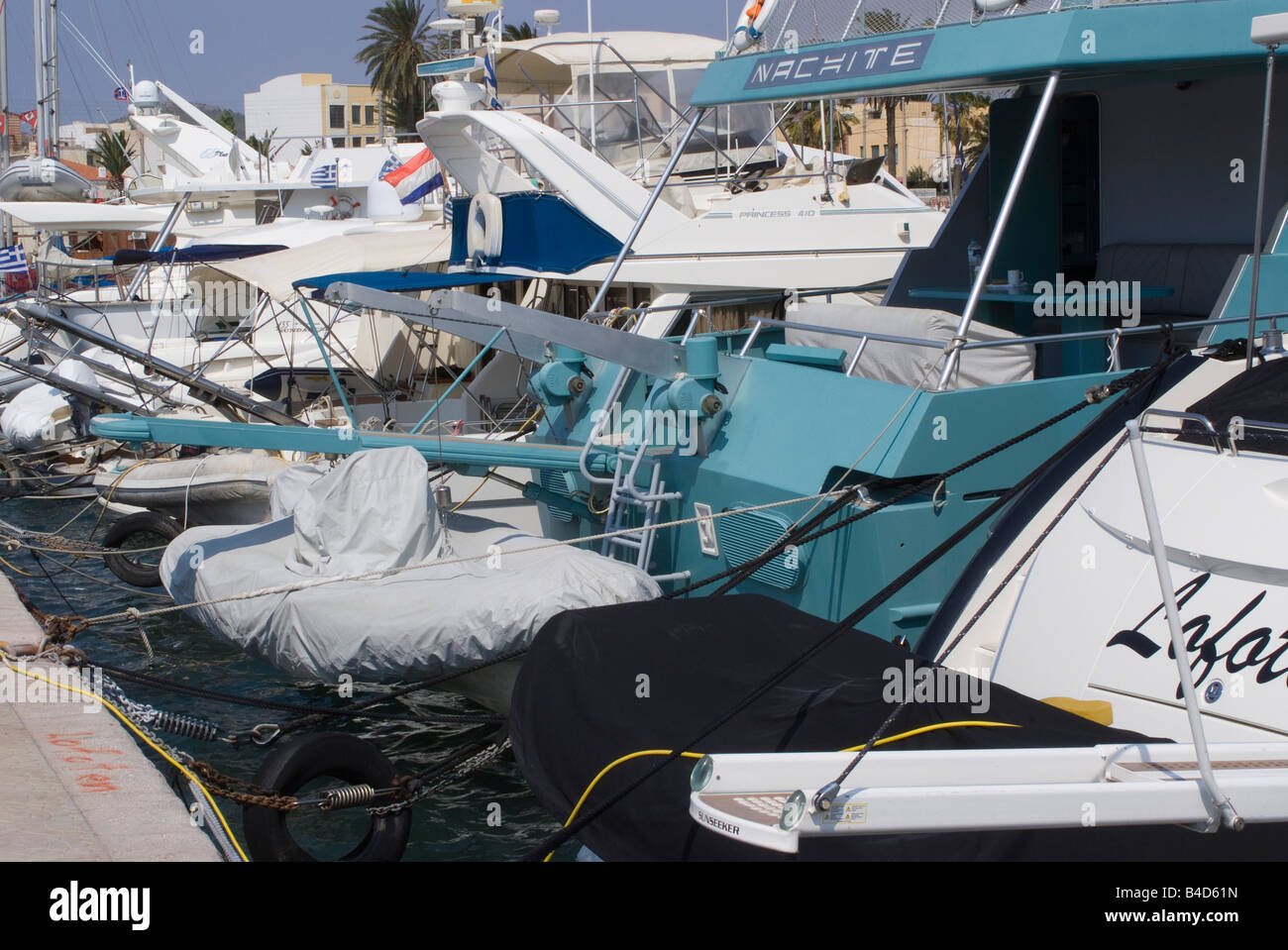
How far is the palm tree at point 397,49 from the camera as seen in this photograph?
5288cm

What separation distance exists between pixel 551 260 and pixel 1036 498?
1019 cm

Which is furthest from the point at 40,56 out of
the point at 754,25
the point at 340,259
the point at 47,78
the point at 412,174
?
the point at 754,25

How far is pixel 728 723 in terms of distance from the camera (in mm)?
4324

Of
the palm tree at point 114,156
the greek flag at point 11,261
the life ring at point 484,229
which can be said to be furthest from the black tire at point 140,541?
the palm tree at point 114,156

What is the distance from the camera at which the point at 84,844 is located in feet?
14.1

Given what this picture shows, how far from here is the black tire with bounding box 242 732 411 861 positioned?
5172mm

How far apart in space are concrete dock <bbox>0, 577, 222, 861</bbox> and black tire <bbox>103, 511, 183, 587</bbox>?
720cm

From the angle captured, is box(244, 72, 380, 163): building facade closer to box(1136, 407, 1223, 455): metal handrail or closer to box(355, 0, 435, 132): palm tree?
box(355, 0, 435, 132): palm tree

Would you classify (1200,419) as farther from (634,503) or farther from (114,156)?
(114,156)

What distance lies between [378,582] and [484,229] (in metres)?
9.27

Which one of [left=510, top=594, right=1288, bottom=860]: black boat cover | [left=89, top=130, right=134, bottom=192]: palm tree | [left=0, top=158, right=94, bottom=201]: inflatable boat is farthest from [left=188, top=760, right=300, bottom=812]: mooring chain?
[left=89, top=130, right=134, bottom=192]: palm tree

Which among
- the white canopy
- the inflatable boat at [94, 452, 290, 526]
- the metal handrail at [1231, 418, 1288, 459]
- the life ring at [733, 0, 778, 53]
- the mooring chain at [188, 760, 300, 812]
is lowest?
the mooring chain at [188, 760, 300, 812]

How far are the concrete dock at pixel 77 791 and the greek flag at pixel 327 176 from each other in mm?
25919

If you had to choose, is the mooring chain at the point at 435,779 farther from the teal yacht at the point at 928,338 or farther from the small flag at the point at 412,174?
the small flag at the point at 412,174
